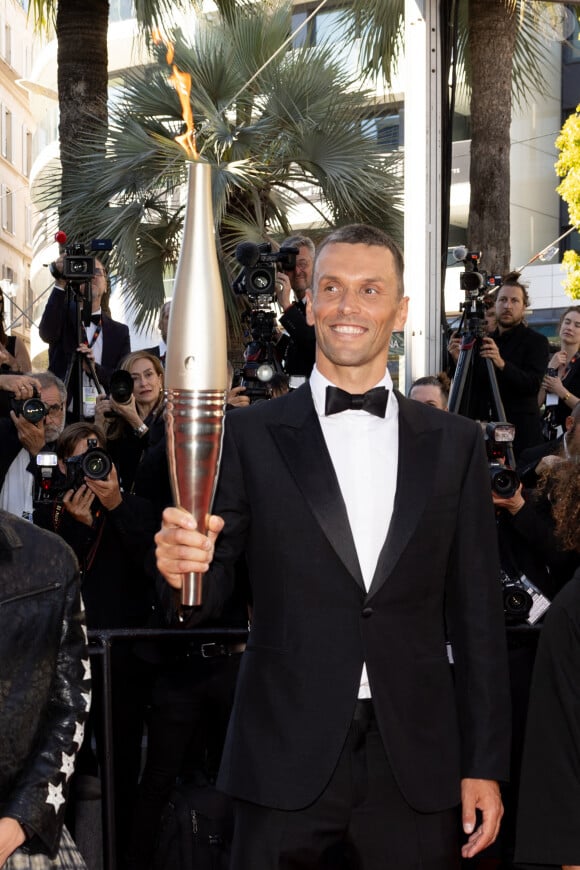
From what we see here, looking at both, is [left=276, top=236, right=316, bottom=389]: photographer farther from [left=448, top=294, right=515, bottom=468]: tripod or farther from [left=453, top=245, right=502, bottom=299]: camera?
[left=453, top=245, right=502, bottom=299]: camera

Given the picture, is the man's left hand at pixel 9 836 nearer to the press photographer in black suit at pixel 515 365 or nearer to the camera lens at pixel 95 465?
the camera lens at pixel 95 465

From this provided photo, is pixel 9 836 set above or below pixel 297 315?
below

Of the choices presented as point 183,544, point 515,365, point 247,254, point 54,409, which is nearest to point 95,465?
point 54,409

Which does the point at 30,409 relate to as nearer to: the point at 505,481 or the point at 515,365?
the point at 505,481

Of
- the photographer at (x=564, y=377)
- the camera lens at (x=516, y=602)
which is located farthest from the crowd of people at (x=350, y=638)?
the photographer at (x=564, y=377)

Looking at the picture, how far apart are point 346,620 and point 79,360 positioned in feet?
13.0

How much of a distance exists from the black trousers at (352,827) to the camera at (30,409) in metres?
2.99

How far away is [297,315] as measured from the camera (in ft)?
18.8

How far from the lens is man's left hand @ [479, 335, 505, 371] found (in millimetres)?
6160

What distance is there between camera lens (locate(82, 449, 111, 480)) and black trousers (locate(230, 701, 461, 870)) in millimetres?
2077

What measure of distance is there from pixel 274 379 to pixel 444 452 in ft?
8.94

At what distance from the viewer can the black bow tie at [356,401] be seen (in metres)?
2.45

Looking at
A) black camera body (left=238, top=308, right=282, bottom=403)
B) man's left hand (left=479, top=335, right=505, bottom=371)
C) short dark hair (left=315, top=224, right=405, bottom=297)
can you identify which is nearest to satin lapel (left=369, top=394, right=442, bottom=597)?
short dark hair (left=315, top=224, right=405, bottom=297)

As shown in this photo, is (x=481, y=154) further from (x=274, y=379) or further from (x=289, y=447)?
(x=289, y=447)
